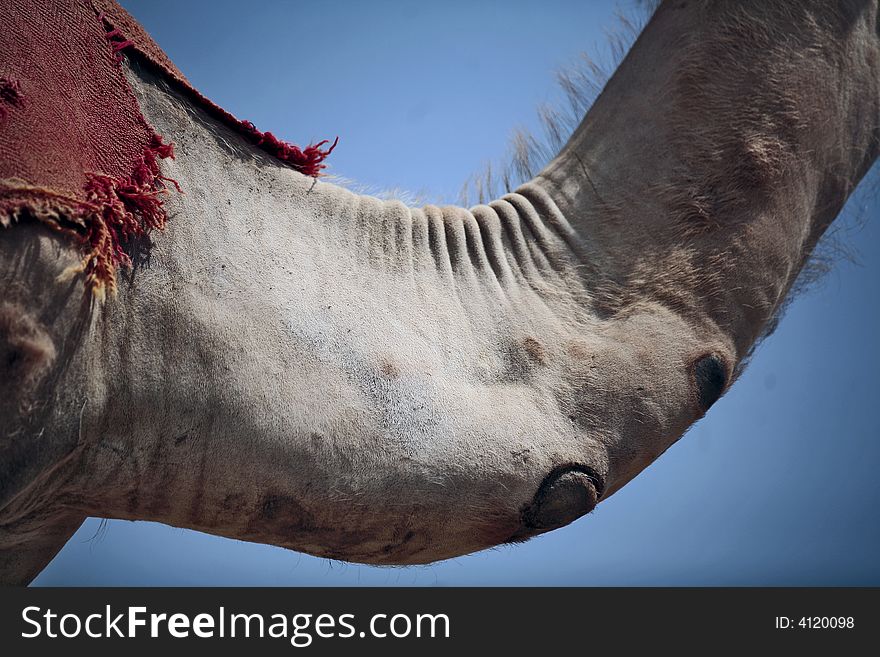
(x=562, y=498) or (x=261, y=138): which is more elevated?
(x=261, y=138)

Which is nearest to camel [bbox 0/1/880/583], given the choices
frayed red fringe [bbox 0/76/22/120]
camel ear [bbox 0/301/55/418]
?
camel ear [bbox 0/301/55/418]

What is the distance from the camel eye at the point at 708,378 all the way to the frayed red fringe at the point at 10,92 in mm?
1099

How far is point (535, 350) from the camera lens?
145 cm

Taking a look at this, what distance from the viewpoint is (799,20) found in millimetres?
1590

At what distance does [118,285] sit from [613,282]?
31.2 inches

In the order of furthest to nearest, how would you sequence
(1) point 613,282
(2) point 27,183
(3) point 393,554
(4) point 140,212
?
(1) point 613,282 < (3) point 393,554 < (4) point 140,212 < (2) point 27,183

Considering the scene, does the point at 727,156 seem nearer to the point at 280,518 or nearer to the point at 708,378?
the point at 708,378

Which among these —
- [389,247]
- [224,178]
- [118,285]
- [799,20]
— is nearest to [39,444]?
[118,285]

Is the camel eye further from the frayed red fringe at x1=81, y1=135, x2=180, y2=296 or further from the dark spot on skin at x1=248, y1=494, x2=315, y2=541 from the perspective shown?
the frayed red fringe at x1=81, y1=135, x2=180, y2=296

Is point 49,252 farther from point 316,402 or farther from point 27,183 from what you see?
point 316,402

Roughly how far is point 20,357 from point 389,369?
500 millimetres

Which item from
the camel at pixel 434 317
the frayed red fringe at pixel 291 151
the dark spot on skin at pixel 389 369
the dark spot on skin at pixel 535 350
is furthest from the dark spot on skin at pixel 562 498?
the frayed red fringe at pixel 291 151

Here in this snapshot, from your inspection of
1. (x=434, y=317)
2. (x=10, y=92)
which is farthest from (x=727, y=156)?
(x=10, y=92)

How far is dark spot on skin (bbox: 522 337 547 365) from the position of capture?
56.7 inches
